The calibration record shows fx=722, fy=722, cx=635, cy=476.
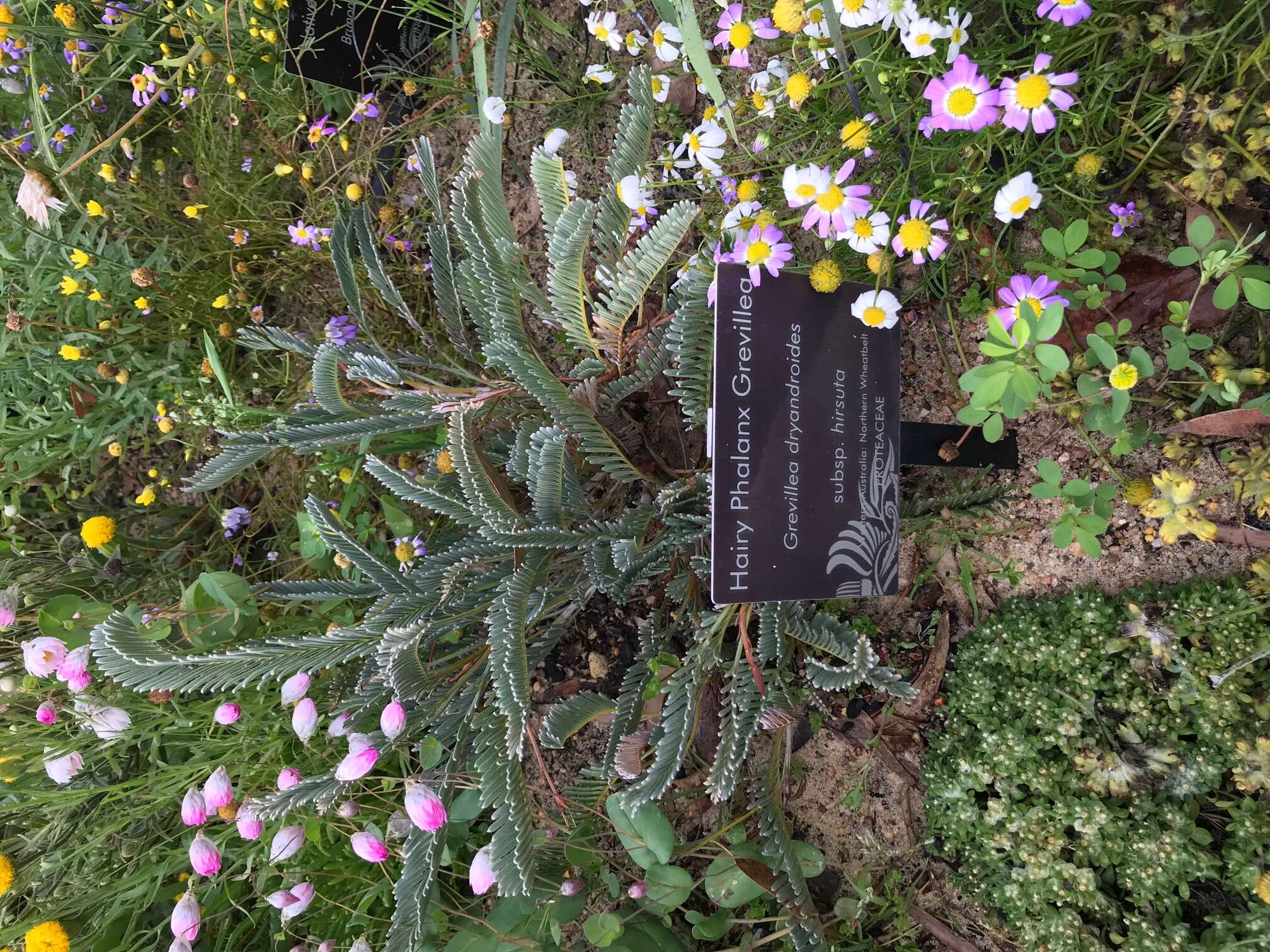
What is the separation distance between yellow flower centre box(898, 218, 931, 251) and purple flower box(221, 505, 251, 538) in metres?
2.14

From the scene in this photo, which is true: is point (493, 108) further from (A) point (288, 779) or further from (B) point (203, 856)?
(B) point (203, 856)

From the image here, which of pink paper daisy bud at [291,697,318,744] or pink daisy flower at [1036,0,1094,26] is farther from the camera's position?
pink paper daisy bud at [291,697,318,744]

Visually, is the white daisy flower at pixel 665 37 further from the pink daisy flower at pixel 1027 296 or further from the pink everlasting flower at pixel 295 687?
the pink everlasting flower at pixel 295 687

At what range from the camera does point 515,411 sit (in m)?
1.84

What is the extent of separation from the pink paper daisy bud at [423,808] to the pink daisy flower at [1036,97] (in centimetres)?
149

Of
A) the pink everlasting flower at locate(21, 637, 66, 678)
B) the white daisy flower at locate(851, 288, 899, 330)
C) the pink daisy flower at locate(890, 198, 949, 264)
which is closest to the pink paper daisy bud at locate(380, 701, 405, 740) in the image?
the pink everlasting flower at locate(21, 637, 66, 678)

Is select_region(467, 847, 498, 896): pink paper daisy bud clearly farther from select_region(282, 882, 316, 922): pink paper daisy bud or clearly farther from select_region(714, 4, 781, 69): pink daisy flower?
select_region(714, 4, 781, 69): pink daisy flower

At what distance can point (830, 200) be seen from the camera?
1.24 meters

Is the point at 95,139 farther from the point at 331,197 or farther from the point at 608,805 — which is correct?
the point at 608,805

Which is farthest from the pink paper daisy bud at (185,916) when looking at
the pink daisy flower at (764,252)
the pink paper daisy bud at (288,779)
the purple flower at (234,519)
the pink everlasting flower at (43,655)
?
the pink daisy flower at (764,252)

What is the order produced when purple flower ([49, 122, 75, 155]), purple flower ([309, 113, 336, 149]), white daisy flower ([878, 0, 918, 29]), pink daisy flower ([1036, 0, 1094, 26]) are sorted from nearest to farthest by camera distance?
pink daisy flower ([1036, 0, 1094, 26]), white daisy flower ([878, 0, 918, 29]), purple flower ([309, 113, 336, 149]), purple flower ([49, 122, 75, 155])

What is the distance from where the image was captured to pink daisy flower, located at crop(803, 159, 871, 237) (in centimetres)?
123

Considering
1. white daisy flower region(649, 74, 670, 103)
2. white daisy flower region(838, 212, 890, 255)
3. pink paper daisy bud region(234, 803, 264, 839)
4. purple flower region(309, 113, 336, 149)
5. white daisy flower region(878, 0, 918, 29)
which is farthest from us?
purple flower region(309, 113, 336, 149)

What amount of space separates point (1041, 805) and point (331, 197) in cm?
251
